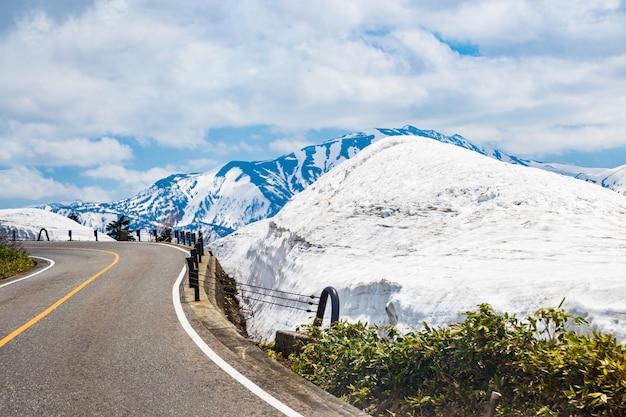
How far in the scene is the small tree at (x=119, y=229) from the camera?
217 feet

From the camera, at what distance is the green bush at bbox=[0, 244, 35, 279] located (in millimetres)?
18105

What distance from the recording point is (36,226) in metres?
51.7

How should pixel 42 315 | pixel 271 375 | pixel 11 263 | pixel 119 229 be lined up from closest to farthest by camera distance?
1. pixel 271 375
2. pixel 42 315
3. pixel 11 263
4. pixel 119 229

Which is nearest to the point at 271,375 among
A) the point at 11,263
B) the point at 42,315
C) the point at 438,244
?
the point at 42,315

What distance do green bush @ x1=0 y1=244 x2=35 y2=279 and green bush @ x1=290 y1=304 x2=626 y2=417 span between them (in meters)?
16.1

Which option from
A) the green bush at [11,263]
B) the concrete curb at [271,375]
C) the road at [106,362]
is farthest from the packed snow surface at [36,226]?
the concrete curb at [271,375]

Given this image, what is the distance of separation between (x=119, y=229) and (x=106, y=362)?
233ft

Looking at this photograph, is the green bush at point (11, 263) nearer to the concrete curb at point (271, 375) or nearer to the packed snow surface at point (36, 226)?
the concrete curb at point (271, 375)

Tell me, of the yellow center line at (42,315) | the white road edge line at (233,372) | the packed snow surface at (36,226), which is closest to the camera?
the white road edge line at (233,372)

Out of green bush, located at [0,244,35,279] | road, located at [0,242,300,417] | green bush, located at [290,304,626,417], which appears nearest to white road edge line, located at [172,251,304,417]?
road, located at [0,242,300,417]

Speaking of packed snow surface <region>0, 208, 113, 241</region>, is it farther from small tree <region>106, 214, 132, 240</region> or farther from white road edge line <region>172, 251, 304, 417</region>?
white road edge line <region>172, 251, 304, 417</region>

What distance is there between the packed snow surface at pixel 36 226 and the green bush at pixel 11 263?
26972 mm

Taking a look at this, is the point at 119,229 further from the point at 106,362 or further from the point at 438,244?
the point at 106,362

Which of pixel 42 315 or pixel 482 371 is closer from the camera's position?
pixel 482 371
